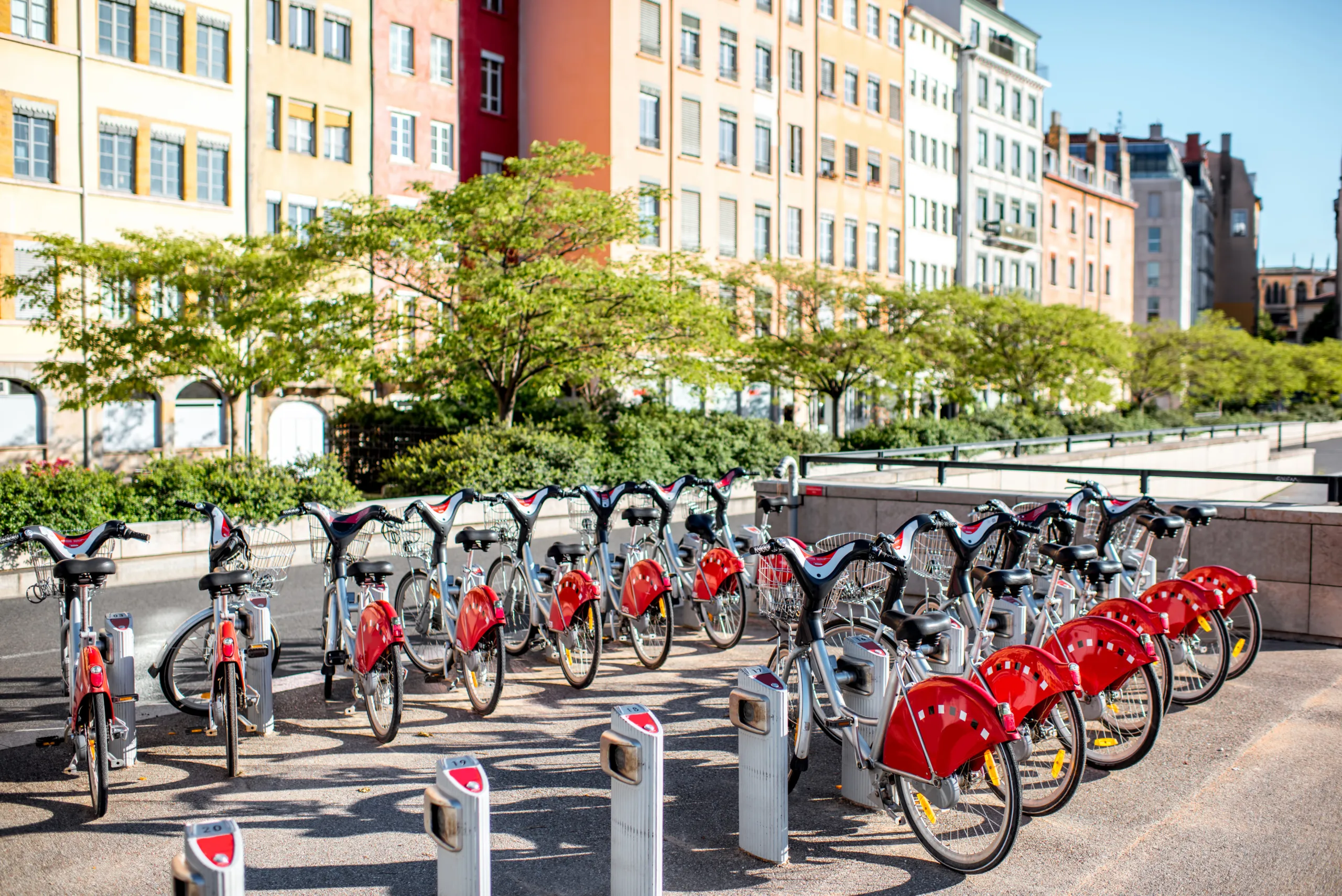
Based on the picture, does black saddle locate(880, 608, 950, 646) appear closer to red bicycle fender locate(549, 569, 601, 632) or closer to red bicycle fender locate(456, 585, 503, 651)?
red bicycle fender locate(456, 585, 503, 651)

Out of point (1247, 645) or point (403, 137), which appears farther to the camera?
point (403, 137)

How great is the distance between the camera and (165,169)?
31.1 m

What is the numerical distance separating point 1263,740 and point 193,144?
100 ft

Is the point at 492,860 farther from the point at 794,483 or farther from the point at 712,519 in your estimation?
the point at 794,483

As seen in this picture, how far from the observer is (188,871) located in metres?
3.41

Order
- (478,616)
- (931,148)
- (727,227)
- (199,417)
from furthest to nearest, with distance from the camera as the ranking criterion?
(931,148) < (727,227) < (199,417) < (478,616)

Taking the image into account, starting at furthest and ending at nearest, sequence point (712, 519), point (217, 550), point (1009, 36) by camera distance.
A: point (1009, 36)
point (712, 519)
point (217, 550)

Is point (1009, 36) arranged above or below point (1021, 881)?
above

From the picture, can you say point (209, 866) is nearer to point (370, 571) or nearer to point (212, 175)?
point (370, 571)

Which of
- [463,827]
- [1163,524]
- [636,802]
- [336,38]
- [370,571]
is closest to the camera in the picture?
[463,827]

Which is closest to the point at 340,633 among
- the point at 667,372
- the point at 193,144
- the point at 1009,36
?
the point at 667,372

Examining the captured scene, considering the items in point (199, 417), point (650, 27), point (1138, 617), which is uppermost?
point (650, 27)

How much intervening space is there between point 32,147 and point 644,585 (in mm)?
26234

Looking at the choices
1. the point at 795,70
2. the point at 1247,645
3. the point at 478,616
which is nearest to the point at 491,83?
the point at 795,70
